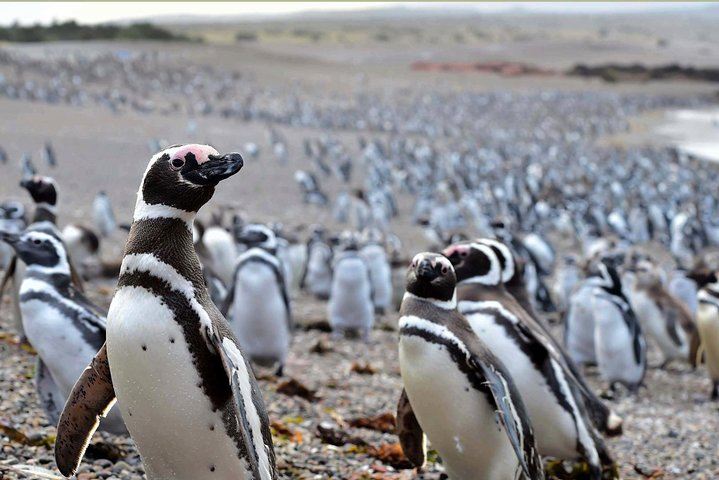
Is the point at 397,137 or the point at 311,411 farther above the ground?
the point at 311,411

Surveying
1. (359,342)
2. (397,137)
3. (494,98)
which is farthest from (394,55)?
(359,342)

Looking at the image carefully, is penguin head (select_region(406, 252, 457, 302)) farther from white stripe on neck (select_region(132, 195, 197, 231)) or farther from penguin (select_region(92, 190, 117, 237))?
penguin (select_region(92, 190, 117, 237))

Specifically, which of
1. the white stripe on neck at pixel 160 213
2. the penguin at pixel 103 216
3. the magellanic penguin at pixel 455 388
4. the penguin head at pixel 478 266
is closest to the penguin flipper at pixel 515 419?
the magellanic penguin at pixel 455 388

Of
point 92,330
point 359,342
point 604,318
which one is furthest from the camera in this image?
point 359,342

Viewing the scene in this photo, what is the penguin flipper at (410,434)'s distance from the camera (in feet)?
12.4

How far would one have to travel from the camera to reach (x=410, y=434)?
381 cm

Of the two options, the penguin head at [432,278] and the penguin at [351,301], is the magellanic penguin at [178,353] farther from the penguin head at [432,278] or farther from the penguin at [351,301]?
the penguin at [351,301]

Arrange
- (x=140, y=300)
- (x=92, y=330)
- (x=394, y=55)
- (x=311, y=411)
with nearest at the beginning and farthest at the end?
(x=140, y=300), (x=92, y=330), (x=311, y=411), (x=394, y=55)

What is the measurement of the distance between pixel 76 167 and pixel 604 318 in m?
13.5

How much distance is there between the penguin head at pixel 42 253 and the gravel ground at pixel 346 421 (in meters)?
0.63

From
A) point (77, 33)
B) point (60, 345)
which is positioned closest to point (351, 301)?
point (60, 345)

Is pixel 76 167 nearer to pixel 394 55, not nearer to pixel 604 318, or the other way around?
pixel 604 318

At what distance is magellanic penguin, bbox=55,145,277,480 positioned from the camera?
2.59m

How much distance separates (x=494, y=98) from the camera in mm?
49875
